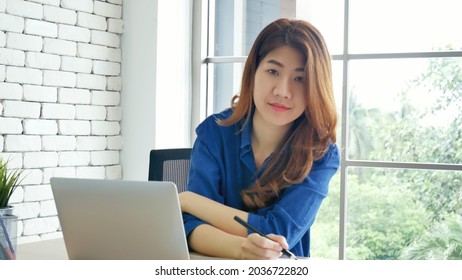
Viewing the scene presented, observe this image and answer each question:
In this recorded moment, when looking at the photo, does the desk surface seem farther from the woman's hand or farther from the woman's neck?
the woman's neck

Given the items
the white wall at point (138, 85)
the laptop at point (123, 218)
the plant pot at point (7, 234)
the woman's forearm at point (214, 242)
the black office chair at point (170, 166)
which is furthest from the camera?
the white wall at point (138, 85)

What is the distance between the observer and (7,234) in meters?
1.75

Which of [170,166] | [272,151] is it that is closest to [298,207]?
[272,151]

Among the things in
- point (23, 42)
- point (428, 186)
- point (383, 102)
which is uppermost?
point (23, 42)

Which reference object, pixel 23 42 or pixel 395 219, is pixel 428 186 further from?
pixel 23 42

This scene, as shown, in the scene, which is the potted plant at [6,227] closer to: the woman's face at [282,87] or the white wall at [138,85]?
the woman's face at [282,87]

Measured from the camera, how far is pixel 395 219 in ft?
12.1

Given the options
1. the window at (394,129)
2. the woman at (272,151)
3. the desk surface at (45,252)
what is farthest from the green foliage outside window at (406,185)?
the desk surface at (45,252)

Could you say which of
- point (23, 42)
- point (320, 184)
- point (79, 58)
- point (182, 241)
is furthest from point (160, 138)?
point (182, 241)

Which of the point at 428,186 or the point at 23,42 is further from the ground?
the point at 23,42

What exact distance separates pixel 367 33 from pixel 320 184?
178cm

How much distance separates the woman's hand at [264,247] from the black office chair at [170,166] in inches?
39.0

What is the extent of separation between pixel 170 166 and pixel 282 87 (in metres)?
0.81

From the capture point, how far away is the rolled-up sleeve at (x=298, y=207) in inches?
80.8
